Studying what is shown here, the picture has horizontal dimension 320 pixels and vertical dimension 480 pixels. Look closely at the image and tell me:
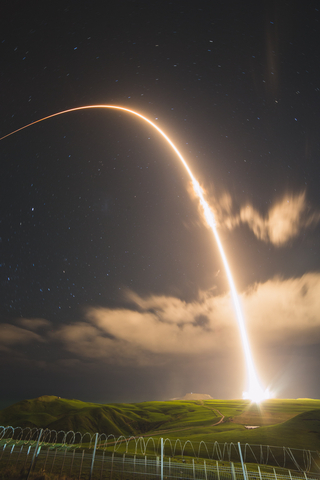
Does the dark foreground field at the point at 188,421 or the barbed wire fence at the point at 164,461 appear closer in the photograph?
the barbed wire fence at the point at 164,461

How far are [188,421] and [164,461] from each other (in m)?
110

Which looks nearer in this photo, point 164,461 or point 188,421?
point 164,461

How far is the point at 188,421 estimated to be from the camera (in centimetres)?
13775

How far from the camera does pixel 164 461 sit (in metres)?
46.1

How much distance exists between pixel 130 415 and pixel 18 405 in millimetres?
79570

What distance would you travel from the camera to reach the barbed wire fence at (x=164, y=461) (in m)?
35.3

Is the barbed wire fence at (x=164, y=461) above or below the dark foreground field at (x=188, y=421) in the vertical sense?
below

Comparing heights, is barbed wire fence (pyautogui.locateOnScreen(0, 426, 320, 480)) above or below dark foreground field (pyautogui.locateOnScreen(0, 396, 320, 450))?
below

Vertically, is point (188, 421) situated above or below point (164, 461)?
above

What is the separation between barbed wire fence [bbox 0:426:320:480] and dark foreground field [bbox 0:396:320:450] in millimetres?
12447

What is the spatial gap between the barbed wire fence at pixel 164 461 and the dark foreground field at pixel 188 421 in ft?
40.8

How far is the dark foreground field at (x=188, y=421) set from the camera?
8162 cm

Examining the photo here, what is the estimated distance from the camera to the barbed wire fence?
1391 inches

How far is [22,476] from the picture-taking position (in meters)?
31.3
